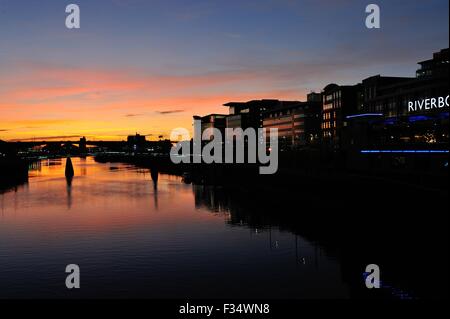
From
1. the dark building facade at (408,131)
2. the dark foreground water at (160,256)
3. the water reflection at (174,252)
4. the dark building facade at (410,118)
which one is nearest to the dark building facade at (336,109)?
the dark building facade at (410,118)

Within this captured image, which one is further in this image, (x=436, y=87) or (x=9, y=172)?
(x=9, y=172)

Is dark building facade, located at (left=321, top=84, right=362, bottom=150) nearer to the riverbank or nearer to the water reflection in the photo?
the water reflection

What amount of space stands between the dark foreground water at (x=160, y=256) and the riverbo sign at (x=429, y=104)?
111 ft


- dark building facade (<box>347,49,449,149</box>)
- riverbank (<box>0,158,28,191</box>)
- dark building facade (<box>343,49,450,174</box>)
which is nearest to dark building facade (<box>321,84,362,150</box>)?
dark building facade (<box>347,49,449,149</box>)

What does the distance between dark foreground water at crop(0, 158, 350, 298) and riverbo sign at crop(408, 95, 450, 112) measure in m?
33.7

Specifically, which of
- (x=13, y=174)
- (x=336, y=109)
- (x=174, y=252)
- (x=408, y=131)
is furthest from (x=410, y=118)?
(x=13, y=174)

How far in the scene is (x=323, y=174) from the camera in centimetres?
8319

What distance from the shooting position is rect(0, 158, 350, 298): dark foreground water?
35281 mm

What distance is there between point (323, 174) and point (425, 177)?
24025 mm

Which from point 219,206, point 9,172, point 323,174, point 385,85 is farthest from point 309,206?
point 9,172

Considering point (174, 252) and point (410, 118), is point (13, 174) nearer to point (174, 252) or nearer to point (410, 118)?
point (410, 118)

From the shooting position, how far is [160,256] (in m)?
45.8
